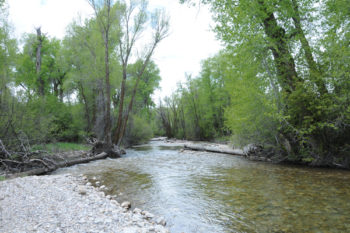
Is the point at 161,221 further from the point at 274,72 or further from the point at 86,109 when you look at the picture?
the point at 86,109

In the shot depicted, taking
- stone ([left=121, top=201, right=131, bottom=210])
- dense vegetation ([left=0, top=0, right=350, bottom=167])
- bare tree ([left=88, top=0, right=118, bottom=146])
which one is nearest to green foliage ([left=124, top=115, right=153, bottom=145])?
dense vegetation ([left=0, top=0, right=350, bottom=167])

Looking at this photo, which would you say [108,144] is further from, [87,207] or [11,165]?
[87,207]

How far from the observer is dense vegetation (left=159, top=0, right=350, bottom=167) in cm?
645

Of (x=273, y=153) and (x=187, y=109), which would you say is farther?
(x=187, y=109)

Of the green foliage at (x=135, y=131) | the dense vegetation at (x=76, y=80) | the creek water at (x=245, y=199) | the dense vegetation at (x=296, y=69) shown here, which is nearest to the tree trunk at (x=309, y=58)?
the dense vegetation at (x=296, y=69)

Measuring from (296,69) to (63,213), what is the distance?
8694 mm

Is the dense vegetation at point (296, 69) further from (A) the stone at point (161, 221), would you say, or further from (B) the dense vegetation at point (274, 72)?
(A) the stone at point (161, 221)

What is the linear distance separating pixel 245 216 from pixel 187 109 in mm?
33291

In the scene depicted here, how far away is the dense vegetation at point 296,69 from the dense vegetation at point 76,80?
862 cm

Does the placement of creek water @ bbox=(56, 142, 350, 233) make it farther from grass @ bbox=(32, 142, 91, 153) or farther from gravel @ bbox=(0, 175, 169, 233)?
grass @ bbox=(32, 142, 91, 153)

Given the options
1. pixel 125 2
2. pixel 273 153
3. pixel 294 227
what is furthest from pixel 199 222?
pixel 125 2

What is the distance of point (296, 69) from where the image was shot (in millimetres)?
7688

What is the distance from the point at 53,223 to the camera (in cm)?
312

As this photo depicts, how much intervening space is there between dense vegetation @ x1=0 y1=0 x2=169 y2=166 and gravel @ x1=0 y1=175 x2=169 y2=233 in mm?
4811
